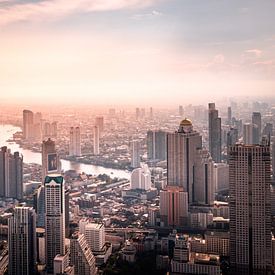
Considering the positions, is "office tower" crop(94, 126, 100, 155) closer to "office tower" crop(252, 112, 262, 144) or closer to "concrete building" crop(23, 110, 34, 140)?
"concrete building" crop(23, 110, 34, 140)

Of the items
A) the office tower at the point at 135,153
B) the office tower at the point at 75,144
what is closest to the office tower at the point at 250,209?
the office tower at the point at 135,153

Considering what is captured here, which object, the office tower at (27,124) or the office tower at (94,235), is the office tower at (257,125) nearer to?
the office tower at (94,235)

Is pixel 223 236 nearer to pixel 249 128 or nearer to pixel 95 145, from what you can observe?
pixel 249 128

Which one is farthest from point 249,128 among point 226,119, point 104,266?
point 104,266

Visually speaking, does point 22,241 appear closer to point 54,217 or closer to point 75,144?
point 54,217

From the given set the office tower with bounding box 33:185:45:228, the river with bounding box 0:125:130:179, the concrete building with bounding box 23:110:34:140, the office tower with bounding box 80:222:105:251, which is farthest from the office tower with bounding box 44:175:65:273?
the river with bounding box 0:125:130:179
